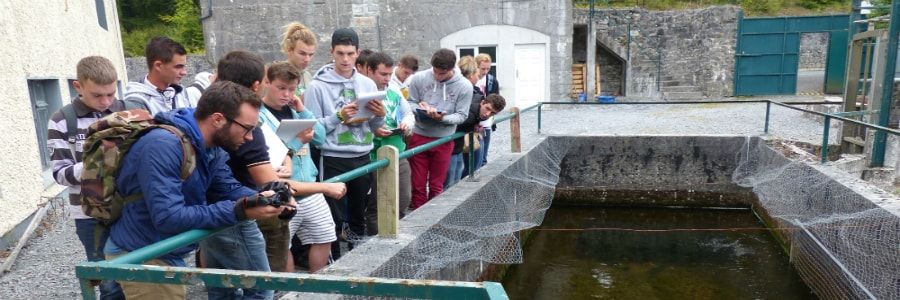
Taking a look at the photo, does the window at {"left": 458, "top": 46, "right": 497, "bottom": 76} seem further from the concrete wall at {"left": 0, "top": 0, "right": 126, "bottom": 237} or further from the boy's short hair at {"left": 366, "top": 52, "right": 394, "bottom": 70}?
the boy's short hair at {"left": 366, "top": 52, "right": 394, "bottom": 70}

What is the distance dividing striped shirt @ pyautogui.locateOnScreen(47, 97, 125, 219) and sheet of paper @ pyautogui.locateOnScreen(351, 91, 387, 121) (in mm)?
1281

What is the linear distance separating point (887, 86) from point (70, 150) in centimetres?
756

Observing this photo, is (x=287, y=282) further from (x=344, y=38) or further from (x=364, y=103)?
(x=344, y=38)

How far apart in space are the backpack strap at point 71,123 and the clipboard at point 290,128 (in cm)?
90

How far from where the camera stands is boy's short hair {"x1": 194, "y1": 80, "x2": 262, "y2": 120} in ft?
6.59

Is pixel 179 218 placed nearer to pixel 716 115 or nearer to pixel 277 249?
pixel 277 249

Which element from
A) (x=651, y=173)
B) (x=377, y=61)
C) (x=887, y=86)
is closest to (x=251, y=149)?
(x=377, y=61)

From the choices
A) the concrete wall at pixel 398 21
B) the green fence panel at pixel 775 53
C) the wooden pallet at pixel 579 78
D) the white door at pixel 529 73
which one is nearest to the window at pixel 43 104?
the concrete wall at pixel 398 21

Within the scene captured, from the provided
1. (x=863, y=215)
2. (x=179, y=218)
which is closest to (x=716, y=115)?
(x=863, y=215)

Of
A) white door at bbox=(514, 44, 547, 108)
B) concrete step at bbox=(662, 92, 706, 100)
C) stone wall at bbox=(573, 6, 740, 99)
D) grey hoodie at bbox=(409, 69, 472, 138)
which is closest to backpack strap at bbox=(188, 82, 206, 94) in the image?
grey hoodie at bbox=(409, 69, 472, 138)

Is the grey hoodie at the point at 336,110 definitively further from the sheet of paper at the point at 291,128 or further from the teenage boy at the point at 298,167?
the sheet of paper at the point at 291,128

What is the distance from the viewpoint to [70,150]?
2586 mm

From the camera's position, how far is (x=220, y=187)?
2.25 meters

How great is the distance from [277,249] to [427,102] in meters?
A: 2.24
